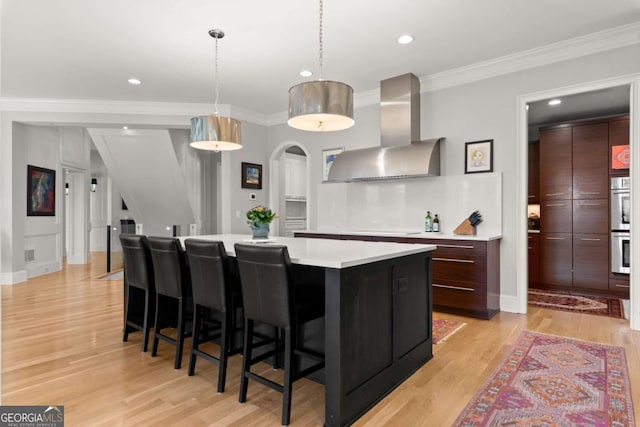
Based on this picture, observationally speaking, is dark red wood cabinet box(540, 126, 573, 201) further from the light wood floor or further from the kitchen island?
the kitchen island

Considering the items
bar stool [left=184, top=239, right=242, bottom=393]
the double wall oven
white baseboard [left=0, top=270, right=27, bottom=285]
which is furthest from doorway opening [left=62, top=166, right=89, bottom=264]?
the double wall oven

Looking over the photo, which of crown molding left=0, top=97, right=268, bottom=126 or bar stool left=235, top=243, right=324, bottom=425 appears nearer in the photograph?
bar stool left=235, top=243, right=324, bottom=425

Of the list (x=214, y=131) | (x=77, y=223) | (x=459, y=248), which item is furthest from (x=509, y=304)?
(x=77, y=223)

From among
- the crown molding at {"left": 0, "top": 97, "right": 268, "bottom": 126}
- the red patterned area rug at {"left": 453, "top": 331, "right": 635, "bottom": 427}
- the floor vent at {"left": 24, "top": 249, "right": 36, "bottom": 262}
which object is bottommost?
the red patterned area rug at {"left": 453, "top": 331, "right": 635, "bottom": 427}

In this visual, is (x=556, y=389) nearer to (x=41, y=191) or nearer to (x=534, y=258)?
(x=534, y=258)

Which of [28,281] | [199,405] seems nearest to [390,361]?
[199,405]

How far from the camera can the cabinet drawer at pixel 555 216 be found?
5145 mm

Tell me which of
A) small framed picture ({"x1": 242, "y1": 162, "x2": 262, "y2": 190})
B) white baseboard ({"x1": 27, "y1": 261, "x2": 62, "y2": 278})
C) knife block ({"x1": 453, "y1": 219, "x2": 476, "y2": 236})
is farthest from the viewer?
white baseboard ({"x1": 27, "y1": 261, "x2": 62, "y2": 278})

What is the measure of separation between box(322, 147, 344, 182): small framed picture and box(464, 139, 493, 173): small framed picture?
6.40 ft

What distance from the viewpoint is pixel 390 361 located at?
2.29m

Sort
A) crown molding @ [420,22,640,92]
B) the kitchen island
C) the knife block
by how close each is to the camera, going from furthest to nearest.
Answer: the knife block < crown molding @ [420,22,640,92] < the kitchen island

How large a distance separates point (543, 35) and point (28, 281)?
7.62 meters

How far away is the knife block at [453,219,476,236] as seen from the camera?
4.15 meters

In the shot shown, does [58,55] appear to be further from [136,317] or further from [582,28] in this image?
[582,28]
